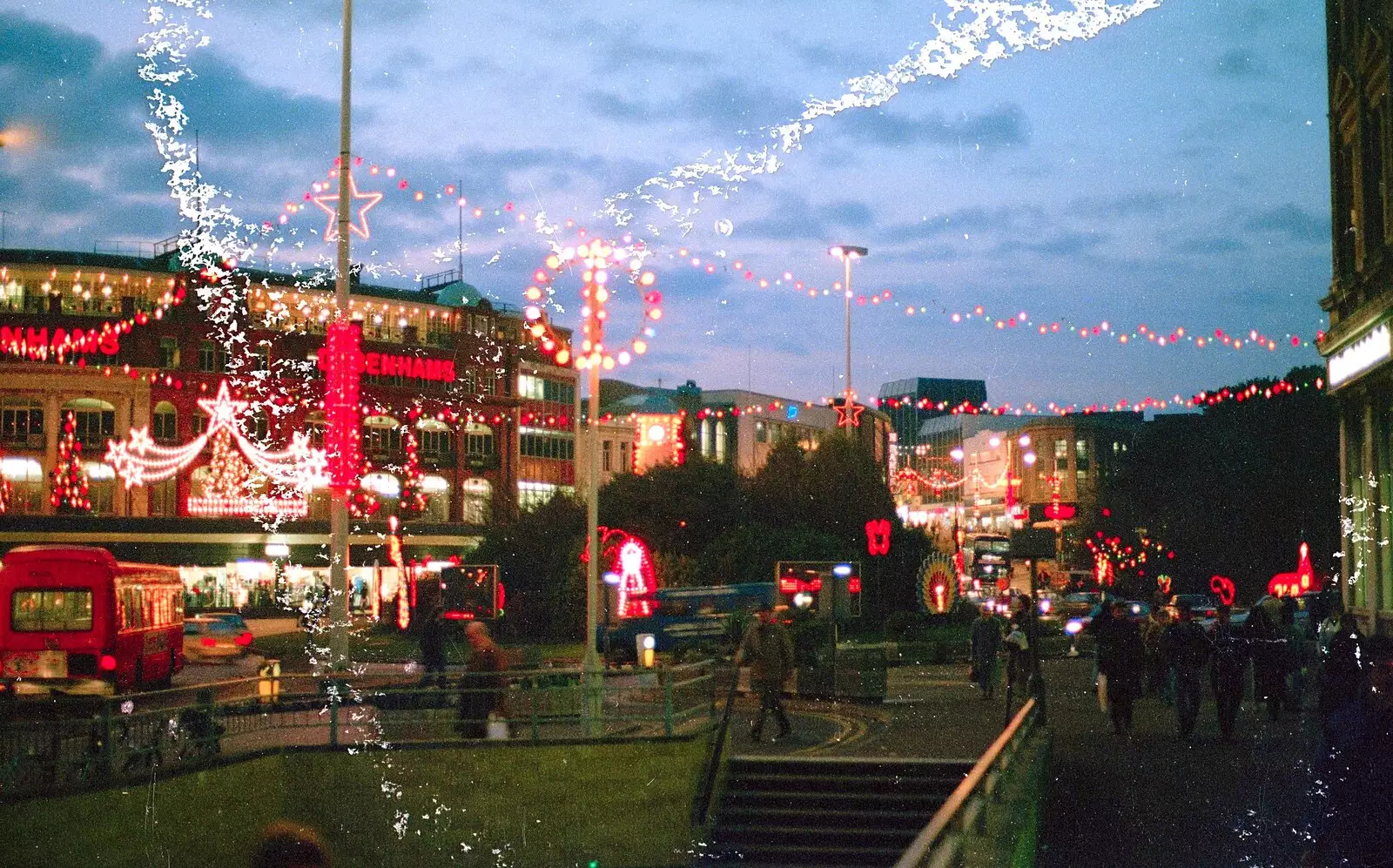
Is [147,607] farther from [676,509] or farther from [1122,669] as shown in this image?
[676,509]

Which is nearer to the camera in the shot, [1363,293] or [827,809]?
[827,809]

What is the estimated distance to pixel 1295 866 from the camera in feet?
34.0

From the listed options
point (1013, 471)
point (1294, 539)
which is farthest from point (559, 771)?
point (1013, 471)

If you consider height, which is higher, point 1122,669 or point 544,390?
point 544,390

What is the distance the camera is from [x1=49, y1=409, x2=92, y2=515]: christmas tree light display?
67.6 metres

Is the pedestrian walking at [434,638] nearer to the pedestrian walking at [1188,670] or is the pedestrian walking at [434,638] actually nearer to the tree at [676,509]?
the pedestrian walking at [1188,670]

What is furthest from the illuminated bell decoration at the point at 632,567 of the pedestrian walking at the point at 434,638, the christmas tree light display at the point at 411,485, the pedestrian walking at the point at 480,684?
the christmas tree light display at the point at 411,485

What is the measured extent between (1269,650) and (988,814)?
1397 cm

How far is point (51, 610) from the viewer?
86.4 feet

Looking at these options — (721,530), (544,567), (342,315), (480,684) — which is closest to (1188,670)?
(480,684)

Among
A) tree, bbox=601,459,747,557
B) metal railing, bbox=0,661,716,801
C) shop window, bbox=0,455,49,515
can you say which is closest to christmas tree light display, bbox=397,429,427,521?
shop window, bbox=0,455,49,515

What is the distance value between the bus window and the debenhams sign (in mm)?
22660

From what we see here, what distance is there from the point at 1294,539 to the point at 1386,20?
34.4 m

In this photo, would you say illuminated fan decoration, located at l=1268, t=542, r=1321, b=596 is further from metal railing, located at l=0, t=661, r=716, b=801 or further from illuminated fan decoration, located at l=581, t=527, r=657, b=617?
metal railing, located at l=0, t=661, r=716, b=801
